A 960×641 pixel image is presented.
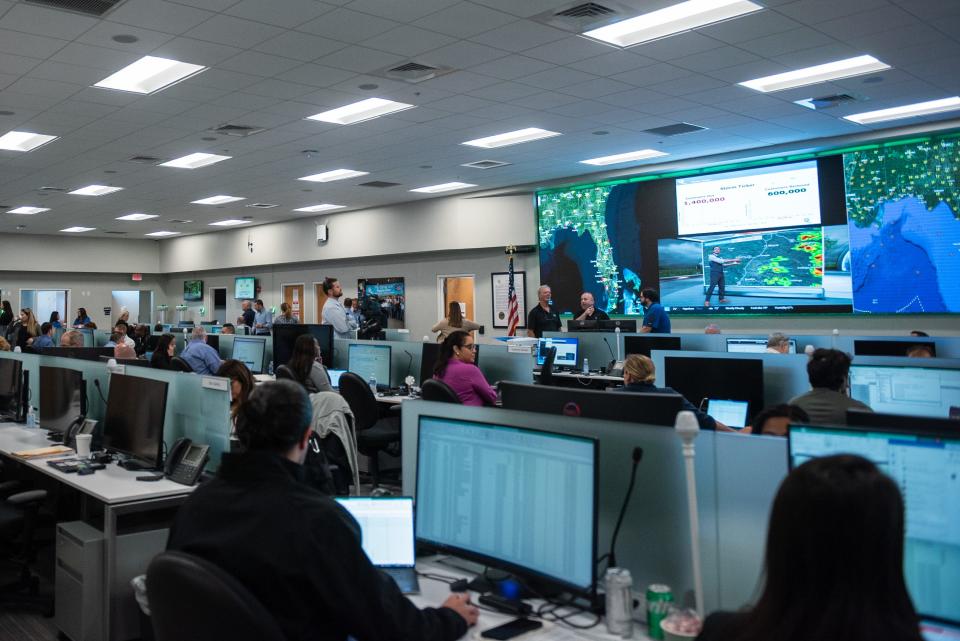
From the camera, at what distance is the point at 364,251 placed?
14.1 metres

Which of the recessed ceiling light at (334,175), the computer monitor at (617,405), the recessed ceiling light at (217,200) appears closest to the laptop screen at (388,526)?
the computer monitor at (617,405)

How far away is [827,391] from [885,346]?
7.48ft

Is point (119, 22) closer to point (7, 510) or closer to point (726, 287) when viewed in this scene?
point (7, 510)

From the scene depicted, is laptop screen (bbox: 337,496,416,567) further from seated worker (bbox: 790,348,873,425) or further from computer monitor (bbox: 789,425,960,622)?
seated worker (bbox: 790,348,873,425)

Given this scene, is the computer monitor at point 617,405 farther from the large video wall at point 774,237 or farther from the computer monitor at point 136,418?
the large video wall at point 774,237

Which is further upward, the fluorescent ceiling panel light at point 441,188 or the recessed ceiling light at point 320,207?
the recessed ceiling light at point 320,207

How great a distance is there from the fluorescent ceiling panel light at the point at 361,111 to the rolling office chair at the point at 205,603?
19.2 feet

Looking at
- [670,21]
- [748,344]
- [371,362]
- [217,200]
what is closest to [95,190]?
[217,200]

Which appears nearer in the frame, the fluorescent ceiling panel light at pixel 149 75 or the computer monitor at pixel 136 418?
the computer monitor at pixel 136 418

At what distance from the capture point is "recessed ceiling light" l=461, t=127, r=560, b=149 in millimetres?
8344

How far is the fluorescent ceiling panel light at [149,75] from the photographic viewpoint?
5.93 meters

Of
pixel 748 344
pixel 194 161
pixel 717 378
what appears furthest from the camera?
pixel 194 161

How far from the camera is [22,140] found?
8.47 meters

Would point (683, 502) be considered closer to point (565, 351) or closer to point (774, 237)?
point (565, 351)
